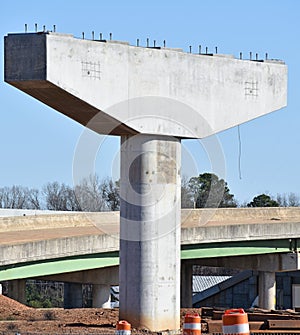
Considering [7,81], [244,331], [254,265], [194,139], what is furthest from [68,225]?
[244,331]

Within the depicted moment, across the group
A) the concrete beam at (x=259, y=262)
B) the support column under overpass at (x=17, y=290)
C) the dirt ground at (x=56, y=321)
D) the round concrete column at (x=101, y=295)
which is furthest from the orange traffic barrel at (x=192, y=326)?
the support column under overpass at (x=17, y=290)

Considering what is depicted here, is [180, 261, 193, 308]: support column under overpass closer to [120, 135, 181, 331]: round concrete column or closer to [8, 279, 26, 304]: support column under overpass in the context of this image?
[8, 279, 26, 304]: support column under overpass

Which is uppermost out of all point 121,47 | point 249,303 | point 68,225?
point 121,47

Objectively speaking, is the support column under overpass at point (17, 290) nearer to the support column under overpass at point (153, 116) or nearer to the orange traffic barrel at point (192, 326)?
the support column under overpass at point (153, 116)

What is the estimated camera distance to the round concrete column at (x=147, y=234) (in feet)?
84.3

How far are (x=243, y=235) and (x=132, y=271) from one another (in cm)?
1836

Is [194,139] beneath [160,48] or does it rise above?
beneath

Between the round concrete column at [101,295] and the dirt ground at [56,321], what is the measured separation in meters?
9.19

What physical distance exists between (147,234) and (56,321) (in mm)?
4399

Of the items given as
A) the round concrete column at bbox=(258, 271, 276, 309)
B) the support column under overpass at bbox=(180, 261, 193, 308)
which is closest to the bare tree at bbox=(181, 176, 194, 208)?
the support column under overpass at bbox=(180, 261, 193, 308)

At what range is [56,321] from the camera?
28422mm

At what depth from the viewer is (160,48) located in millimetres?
25672

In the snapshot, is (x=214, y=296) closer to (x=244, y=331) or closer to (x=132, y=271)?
(x=132, y=271)

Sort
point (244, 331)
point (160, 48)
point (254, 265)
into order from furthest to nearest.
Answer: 1. point (254, 265)
2. point (160, 48)
3. point (244, 331)
